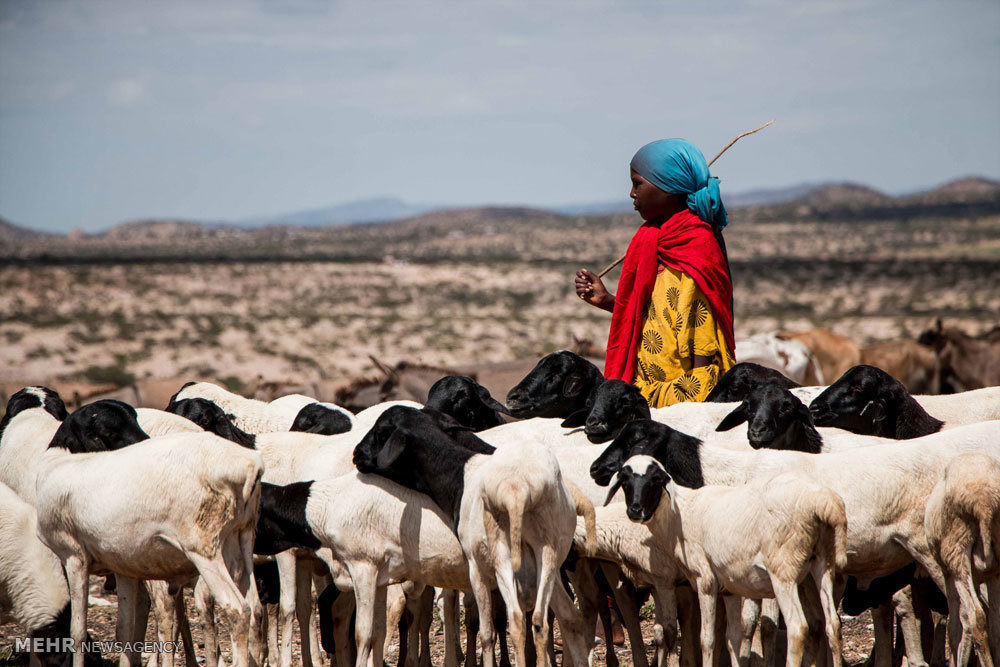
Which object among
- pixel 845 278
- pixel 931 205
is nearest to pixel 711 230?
pixel 845 278

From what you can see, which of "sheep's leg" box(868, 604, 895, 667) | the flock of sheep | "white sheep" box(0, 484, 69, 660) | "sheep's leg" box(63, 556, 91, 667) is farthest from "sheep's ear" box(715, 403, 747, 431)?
"white sheep" box(0, 484, 69, 660)

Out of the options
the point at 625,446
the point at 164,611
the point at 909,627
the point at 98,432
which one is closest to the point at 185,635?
the point at 164,611

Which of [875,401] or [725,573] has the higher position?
[875,401]

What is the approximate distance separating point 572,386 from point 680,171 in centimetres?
168

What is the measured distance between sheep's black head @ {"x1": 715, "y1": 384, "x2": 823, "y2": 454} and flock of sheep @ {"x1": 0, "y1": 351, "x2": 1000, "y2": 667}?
0.01 m

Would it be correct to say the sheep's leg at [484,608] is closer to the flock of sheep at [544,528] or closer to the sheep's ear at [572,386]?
the flock of sheep at [544,528]

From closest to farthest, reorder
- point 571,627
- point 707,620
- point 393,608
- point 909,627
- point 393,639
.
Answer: point 707,620
point 571,627
point 909,627
point 393,608
point 393,639

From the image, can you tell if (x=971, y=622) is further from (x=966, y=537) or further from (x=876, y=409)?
(x=876, y=409)

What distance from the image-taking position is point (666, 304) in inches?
312

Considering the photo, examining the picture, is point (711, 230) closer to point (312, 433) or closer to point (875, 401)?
point (875, 401)

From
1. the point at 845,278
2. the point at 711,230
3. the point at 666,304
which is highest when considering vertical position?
the point at 711,230

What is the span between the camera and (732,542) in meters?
5.64

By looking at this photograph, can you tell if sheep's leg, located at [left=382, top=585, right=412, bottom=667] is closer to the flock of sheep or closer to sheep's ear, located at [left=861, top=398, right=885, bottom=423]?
the flock of sheep

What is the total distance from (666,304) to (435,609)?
11.6ft
